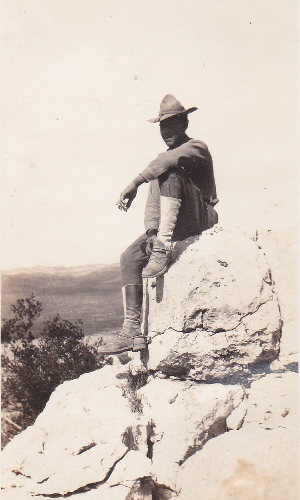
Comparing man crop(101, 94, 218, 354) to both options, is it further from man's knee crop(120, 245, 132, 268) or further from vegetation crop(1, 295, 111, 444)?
vegetation crop(1, 295, 111, 444)

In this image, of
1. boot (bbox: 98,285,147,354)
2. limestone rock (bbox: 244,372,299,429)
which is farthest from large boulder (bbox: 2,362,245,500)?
boot (bbox: 98,285,147,354)

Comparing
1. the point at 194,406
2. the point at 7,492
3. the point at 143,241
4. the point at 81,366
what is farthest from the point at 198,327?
the point at 81,366

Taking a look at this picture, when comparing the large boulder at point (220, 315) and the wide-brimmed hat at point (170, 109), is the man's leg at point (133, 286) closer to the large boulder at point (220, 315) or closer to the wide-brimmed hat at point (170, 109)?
the large boulder at point (220, 315)

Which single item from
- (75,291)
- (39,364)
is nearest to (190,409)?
(39,364)

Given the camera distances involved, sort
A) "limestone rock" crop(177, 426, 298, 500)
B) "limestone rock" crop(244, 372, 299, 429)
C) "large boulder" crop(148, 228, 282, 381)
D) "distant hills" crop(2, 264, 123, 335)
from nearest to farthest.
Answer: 1. "limestone rock" crop(177, 426, 298, 500)
2. "limestone rock" crop(244, 372, 299, 429)
3. "large boulder" crop(148, 228, 282, 381)
4. "distant hills" crop(2, 264, 123, 335)

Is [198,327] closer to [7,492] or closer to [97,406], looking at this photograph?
[97,406]

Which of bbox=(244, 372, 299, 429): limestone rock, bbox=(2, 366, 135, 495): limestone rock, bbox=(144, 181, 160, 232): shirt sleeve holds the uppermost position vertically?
bbox=(144, 181, 160, 232): shirt sleeve
